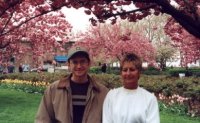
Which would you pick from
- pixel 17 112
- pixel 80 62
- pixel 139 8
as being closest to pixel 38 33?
pixel 17 112

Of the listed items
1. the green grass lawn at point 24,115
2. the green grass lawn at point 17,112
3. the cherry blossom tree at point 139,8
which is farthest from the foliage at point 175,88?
the cherry blossom tree at point 139,8

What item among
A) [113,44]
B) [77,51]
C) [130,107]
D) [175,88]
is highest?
[113,44]

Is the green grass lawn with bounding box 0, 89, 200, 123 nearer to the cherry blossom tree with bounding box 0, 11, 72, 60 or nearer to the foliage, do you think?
the foliage

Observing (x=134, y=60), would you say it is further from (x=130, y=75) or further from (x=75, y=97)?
(x=75, y=97)

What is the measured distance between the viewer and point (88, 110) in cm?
382

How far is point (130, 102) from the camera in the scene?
3.64 metres

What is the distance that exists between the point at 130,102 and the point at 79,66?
575 mm

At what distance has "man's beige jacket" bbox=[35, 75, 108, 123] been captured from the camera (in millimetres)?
3824

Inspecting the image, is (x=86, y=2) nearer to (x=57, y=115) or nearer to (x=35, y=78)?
(x=57, y=115)

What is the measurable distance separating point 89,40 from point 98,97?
38827 millimetres

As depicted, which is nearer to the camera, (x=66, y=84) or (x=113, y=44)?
(x=66, y=84)

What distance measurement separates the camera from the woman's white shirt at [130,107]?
3.59 m

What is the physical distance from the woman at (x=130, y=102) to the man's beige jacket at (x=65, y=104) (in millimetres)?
168

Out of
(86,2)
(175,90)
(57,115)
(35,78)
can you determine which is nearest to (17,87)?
(35,78)
